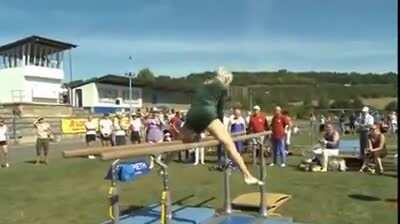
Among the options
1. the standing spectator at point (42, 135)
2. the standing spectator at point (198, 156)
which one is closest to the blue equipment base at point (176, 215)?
the standing spectator at point (198, 156)

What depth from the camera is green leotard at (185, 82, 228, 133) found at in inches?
328

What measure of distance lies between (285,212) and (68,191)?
5.56 metres

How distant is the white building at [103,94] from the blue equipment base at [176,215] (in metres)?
56.0

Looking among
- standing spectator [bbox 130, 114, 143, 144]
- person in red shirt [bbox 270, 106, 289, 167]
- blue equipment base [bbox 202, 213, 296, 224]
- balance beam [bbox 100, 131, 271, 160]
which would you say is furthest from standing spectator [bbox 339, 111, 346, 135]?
balance beam [bbox 100, 131, 271, 160]

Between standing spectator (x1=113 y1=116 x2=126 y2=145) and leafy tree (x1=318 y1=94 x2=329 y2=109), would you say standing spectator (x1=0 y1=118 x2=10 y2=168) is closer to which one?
standing spectator (x1=113 y1=116 x2=126 y2=145)

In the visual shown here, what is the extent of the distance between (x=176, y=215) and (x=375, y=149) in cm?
886

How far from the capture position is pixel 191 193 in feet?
43.8

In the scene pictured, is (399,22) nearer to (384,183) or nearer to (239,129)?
(384,183)

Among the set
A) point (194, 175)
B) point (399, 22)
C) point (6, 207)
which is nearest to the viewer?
point (399, 22)

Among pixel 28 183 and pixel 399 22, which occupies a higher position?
pixel 399 22

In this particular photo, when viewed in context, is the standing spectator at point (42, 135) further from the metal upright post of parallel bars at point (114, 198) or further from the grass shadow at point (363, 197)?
the metal upright post of parallel bars at point (114, 198)

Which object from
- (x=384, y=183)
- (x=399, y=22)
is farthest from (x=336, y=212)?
(x=399, y=22)

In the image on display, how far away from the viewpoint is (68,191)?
14.3 metres

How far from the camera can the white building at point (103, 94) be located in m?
68.3
